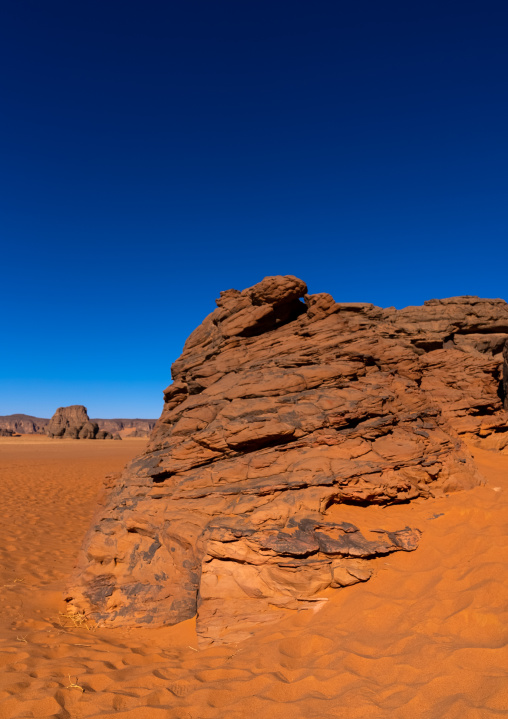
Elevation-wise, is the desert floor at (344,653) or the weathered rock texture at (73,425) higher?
the weathered rock texture at (73,425)

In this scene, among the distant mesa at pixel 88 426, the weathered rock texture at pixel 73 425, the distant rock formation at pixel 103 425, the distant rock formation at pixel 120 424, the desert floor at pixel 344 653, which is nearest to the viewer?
the desert floor at pixel 344 653

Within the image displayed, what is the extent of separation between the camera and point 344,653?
4.47 m

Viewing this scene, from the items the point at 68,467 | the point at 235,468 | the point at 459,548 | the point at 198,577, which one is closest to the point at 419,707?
the point at 459,548

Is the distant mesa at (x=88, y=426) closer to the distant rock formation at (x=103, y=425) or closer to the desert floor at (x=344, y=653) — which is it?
the distant rock formation at (x=103, y=425)

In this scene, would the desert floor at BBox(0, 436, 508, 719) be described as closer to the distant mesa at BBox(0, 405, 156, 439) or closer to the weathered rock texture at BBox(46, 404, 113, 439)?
the weathered rock texture at BBox(46, 404, 113, 439)

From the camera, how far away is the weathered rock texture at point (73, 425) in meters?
83.1

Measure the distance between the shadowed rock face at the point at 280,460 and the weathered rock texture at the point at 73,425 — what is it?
8093 cm

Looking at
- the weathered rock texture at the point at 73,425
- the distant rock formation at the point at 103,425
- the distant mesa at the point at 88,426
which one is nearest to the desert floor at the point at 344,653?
the weathered rock texture at the point at 73,425

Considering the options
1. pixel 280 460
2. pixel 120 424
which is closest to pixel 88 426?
pixel 280 460

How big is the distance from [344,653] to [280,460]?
3504 millimetres

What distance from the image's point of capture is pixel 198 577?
652cm

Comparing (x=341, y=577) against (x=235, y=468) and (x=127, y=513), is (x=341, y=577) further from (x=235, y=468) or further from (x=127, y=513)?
(x=127, y=513)

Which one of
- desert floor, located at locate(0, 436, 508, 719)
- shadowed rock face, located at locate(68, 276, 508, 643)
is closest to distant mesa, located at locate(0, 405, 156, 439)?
shadowed rock face, located at locate(68, 276, 508, 643)

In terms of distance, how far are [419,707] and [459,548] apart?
2.76 m
